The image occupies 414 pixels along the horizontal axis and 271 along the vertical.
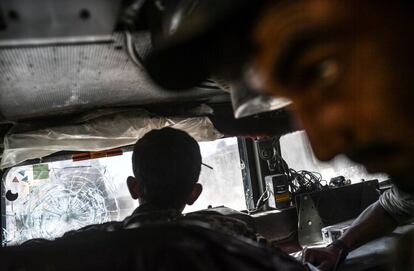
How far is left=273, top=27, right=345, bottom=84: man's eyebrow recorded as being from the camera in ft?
2.18

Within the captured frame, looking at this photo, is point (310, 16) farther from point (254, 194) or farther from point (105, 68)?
point (254, 194)

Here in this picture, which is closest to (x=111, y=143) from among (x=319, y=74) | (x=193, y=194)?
(x=193, y=194)

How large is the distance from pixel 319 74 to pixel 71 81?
3.91 ft

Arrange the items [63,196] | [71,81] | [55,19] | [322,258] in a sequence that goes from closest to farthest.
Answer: [55,19]
[71,81]
[322,258]
[63,196]

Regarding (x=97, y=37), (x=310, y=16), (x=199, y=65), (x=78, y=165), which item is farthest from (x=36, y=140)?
(x=310, y=16)

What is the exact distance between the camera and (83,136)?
236cm

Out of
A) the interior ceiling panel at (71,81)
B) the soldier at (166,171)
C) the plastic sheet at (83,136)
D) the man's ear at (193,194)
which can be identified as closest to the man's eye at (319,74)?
the interior ceiling panel at (71,81)

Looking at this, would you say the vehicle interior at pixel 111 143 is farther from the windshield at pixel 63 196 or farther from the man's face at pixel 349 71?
the man's face at pixel 349 71

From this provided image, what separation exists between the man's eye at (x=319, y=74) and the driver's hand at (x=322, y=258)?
1583mm

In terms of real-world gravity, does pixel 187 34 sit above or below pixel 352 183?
above

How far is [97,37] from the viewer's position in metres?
1.03

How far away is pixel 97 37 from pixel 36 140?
5.00 feet

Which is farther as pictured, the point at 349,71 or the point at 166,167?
the point at 166,167

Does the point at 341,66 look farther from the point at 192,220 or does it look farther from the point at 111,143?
the point at 111,143
